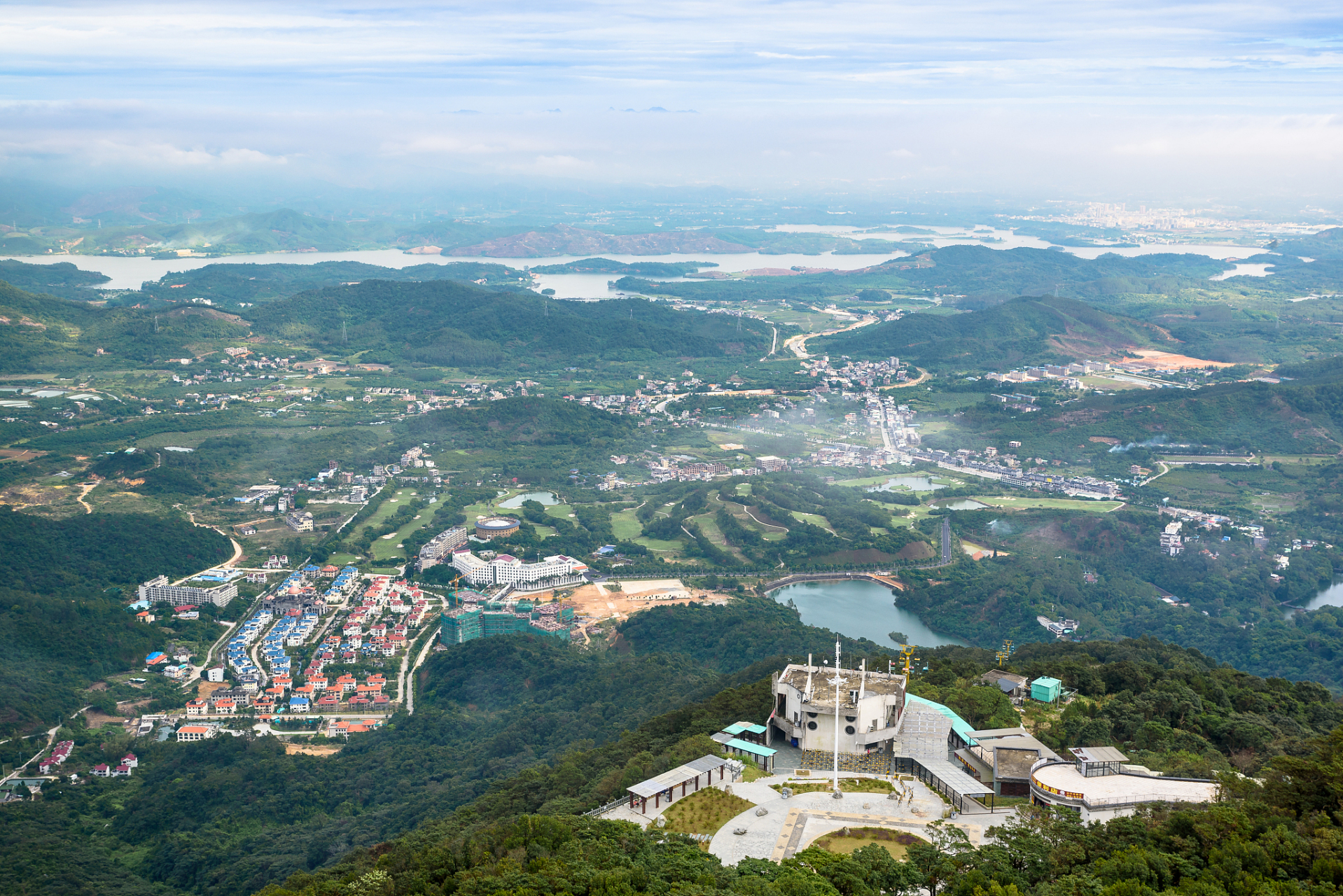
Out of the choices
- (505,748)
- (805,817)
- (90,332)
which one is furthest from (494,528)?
(90,332)

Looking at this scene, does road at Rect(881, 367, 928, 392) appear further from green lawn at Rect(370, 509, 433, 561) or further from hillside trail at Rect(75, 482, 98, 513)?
hillside trail at Rect(75, 482, 98, 513)

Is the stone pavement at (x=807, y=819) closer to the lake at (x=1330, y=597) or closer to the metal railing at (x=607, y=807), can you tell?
the metal railing at (x=607, y=807)

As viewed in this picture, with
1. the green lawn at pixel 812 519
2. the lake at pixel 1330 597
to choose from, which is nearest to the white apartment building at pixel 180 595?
the green lawn at pixel 812 519

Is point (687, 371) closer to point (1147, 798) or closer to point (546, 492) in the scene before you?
point (546, 492)

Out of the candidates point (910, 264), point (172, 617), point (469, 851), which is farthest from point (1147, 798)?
point (910, 264)

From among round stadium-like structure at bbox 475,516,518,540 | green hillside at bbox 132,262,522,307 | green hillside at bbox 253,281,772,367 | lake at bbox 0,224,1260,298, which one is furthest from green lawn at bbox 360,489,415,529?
lake at bbox 0,224,1260,298
